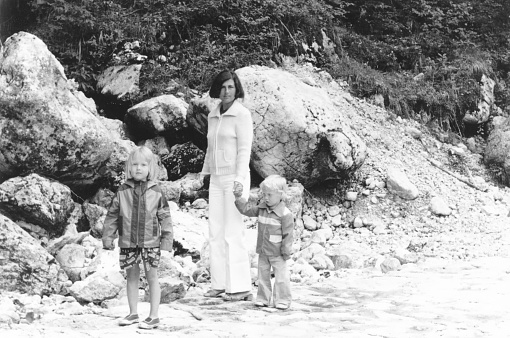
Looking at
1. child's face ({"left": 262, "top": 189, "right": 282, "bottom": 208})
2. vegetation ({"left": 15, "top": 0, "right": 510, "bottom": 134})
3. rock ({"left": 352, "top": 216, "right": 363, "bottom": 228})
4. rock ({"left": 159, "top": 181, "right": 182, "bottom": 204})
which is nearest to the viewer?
child's face ({"left": 262, "top": 189, "right": 282, "bottom": 208})

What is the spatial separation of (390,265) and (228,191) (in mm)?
2498

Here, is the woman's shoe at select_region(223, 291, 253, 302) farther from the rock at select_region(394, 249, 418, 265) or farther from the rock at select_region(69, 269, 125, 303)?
the rock at select_region(394, 249, 418, 265)

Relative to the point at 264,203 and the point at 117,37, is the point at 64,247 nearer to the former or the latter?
the point at 264,203

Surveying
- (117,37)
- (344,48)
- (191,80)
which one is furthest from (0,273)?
(344,48)

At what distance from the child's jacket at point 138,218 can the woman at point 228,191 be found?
95 cm

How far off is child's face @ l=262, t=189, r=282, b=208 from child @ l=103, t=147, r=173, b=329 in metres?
0.93

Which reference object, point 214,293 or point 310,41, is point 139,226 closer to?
point 214,293

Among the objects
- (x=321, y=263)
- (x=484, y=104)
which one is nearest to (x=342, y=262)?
(x=321, y=263)

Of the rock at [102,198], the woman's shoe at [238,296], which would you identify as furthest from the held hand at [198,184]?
the woman's shoe at [238,296]

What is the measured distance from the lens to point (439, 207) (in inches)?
355

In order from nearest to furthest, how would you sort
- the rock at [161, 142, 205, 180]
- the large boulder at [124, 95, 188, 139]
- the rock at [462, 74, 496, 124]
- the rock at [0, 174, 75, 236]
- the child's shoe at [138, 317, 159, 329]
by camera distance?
1. the child's shoe at [138, 317, 159, 329]
2. the rock at [0, 174, 75, 236]
3. the rock at [161, 142, 205, 180]
4. the large boulder at [124, 95, 188, 139]
5. the rock at [462, 74, 496, 124]

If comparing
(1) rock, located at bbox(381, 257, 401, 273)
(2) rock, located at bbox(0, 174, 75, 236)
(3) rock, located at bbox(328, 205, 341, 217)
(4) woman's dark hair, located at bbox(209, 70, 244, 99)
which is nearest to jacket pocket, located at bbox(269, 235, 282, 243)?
(4) woman's dark hair, located at bbox(209, 70, 244, 99)

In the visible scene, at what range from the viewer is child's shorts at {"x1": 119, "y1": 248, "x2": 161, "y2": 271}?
15.0 feet

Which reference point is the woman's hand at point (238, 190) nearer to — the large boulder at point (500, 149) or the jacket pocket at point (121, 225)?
the jacket pocket at point (121, 225)
